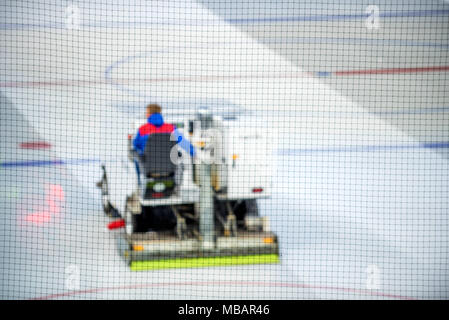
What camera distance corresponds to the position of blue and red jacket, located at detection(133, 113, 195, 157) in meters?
6.57

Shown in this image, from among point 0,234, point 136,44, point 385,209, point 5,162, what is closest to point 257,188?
point 385,209

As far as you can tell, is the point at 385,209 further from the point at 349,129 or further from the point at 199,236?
the point at 349,129

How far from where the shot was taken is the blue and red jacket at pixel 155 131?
6.57m

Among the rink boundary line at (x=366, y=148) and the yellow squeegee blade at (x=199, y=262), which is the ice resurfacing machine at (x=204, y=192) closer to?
the yellow squeegee blade at (x=199, y=262)

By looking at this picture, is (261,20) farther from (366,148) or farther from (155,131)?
(155,131)

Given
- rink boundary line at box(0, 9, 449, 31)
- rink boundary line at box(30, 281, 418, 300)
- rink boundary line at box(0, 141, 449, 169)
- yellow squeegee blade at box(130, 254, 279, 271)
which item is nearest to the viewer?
rink boundary line at box(30, 281, 418, 300)

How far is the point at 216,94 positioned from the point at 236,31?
2.41m

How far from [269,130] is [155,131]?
3.81 feet

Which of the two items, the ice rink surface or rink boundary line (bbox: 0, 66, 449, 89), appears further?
rink boundary line (bbox: 0, 66, 449, 89)

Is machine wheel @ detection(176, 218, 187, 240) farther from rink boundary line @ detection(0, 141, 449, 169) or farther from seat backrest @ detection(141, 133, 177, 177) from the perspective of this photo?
rink boundary line @ detection(0, 141, 449, 169)

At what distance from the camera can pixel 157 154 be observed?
646 cm

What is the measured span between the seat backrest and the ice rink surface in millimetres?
563

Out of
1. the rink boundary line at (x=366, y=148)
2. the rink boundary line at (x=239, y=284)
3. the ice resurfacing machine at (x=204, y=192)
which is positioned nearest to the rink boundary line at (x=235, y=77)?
the rink boundary line at (x=366, y=148)

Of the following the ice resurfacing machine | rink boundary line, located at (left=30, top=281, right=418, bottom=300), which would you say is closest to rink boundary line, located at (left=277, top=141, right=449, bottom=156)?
the ice resurfacing machine
